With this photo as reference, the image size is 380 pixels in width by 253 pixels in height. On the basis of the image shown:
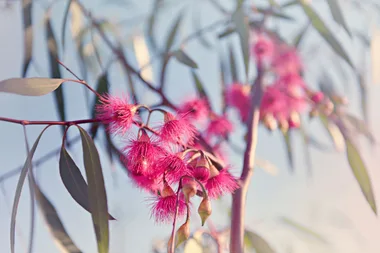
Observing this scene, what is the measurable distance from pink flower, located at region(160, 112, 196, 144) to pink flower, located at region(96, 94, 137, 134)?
4 cm

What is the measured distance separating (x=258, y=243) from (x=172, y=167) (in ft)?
0.99

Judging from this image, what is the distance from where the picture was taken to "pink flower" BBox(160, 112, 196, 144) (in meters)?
0.44

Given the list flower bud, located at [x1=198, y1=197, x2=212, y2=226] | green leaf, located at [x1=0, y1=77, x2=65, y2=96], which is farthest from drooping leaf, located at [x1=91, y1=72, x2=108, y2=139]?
flower bud, located at [x1=198, y1=197, x2=212, y2=226]

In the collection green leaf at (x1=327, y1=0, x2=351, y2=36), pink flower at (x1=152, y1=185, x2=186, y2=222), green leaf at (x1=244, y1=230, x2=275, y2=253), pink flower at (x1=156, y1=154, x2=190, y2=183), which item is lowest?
green leaf at (x1=244, y1=230, x2=275, y2=253)

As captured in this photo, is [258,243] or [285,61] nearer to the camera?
[258,243]

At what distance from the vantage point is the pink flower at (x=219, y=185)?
44 centimetres

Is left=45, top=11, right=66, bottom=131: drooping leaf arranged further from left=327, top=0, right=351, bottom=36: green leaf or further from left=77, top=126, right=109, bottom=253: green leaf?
left=327, top=0, right=351, bottom=36: green leaf

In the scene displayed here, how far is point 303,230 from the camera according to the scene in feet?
2.73

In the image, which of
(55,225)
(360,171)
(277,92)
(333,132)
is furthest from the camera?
(333,132)

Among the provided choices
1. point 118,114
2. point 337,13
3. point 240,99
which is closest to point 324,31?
point 337,13

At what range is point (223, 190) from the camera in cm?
45

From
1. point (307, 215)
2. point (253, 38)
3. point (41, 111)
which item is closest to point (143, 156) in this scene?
point (41, 111)

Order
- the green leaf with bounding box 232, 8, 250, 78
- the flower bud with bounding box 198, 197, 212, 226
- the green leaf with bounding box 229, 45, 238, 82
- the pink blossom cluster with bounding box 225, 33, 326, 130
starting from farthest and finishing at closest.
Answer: the green leaf with bounding box 229, 45, 238, 82
the pink blossom cluster with bounding box 225, 33, 326, 130
the green leaf with bounding box 232, 8, 250, 78
the flower bud with bounding box 198, 197, 212, 226

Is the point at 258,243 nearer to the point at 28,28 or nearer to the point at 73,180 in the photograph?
the point at 73,180
